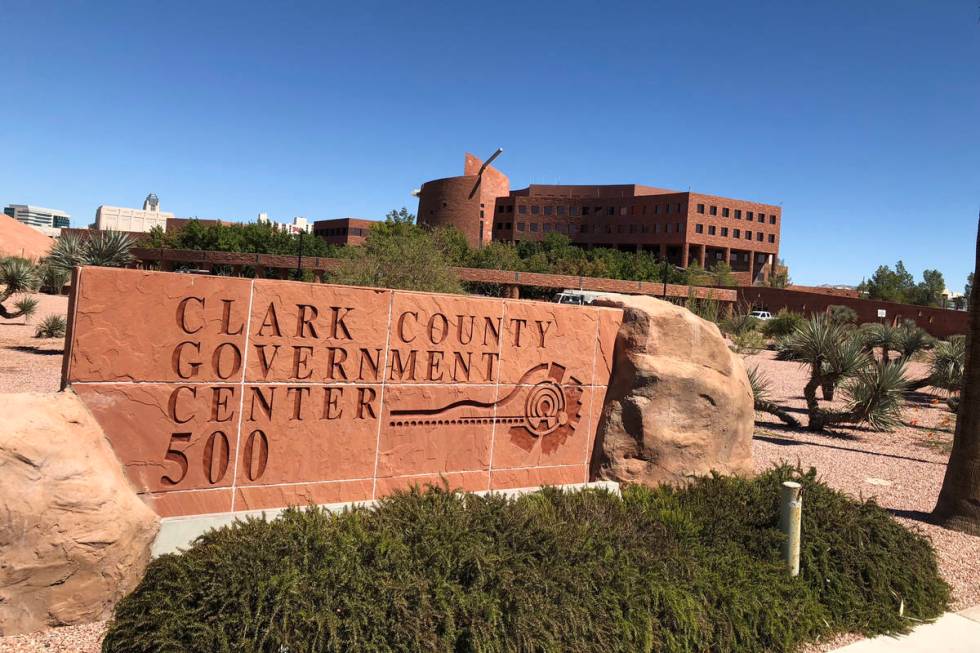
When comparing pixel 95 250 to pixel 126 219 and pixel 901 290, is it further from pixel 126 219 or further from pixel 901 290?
pixel 126 219

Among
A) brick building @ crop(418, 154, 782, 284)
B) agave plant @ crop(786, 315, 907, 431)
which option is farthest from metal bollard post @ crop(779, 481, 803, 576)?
brick building @ crop(418, 154, 782, 284)

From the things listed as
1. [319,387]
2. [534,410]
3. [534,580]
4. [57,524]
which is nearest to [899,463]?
[534,410]

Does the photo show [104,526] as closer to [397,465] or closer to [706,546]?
[397,465]

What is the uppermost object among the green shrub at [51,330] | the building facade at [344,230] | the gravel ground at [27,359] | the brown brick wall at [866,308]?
the building facade at [344,230]

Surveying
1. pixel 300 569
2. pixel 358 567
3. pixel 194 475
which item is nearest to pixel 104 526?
pixel 194 475

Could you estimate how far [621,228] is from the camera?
3467 inches

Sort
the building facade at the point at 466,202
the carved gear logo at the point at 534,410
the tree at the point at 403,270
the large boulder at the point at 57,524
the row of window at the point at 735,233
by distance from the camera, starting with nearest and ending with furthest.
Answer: the large boulder at the point at 57,524 < the carved gear logo at the point at 534,410 < the tree at the point at 403,270 < the row of window at the point at 735,233 < the building facade at the point at 466,202

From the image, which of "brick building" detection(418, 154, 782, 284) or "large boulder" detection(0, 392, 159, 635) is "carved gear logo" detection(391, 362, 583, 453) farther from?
"brick building" detection(418, 154, 782, 284)

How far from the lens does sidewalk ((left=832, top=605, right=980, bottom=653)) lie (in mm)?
5512

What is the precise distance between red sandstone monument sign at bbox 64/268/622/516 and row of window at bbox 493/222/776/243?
76973 millimetres

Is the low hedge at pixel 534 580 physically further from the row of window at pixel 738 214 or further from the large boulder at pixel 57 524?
the row of window at pixel 738 214

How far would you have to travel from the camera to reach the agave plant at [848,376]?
1541cm

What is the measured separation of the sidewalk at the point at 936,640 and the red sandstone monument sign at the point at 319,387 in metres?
3.13

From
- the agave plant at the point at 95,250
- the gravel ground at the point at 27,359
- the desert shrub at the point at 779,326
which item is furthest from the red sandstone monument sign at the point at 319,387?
the desert shrub at the point at 779,326
